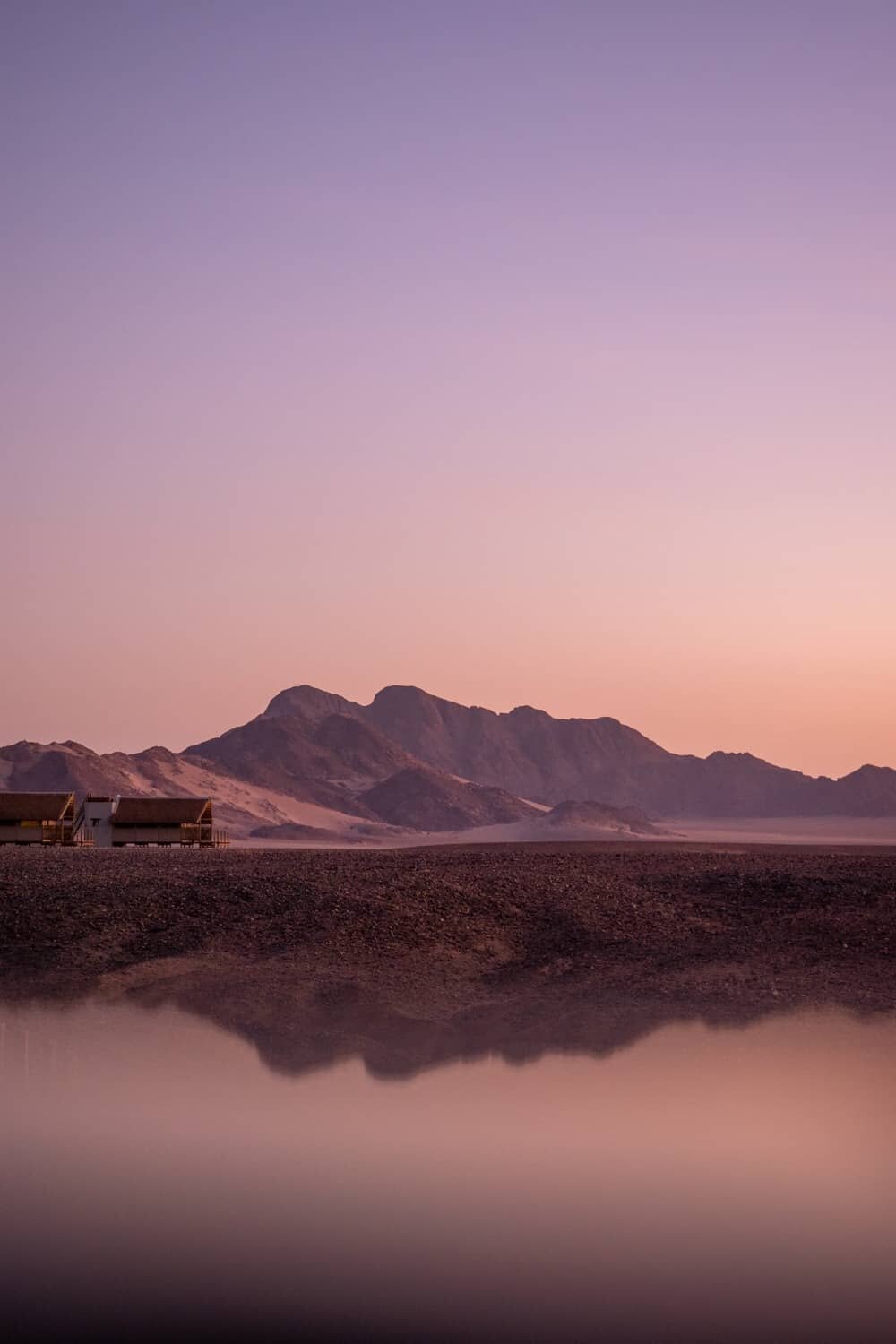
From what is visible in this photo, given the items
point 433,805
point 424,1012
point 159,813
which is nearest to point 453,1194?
point 424,1012

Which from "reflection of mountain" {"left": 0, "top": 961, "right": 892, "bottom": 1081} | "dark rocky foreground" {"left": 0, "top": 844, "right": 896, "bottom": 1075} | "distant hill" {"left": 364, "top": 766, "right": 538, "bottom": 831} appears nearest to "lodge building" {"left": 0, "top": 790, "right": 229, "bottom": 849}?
"dark rocky foreground" {"left": 0, "top": 844, "right": 896, "bottom": 1075}

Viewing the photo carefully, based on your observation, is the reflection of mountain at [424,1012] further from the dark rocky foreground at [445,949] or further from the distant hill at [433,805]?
the distant hill at [433,805]

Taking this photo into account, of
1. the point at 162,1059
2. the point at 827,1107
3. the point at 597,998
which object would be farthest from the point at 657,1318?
the point at 597,998

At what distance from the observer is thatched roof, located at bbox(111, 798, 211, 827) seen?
167ft

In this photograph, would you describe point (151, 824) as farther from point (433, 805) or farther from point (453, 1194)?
point (433, 805)

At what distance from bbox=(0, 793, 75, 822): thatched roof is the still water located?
34981 mm

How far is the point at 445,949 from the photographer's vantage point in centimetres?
2400

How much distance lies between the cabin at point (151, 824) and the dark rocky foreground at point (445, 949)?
17.4 metres

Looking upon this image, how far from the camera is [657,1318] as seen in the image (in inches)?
352

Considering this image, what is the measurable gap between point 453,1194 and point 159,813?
41.7m

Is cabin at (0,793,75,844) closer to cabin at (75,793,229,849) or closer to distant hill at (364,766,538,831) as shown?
cabin at (75,793,229,849)

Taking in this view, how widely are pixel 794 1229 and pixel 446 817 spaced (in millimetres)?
174093

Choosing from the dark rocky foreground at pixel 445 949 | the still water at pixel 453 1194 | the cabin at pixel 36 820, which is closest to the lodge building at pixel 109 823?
the cabin at pixel 36 820

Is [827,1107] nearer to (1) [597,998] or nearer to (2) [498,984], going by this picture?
(1) [597,998]
